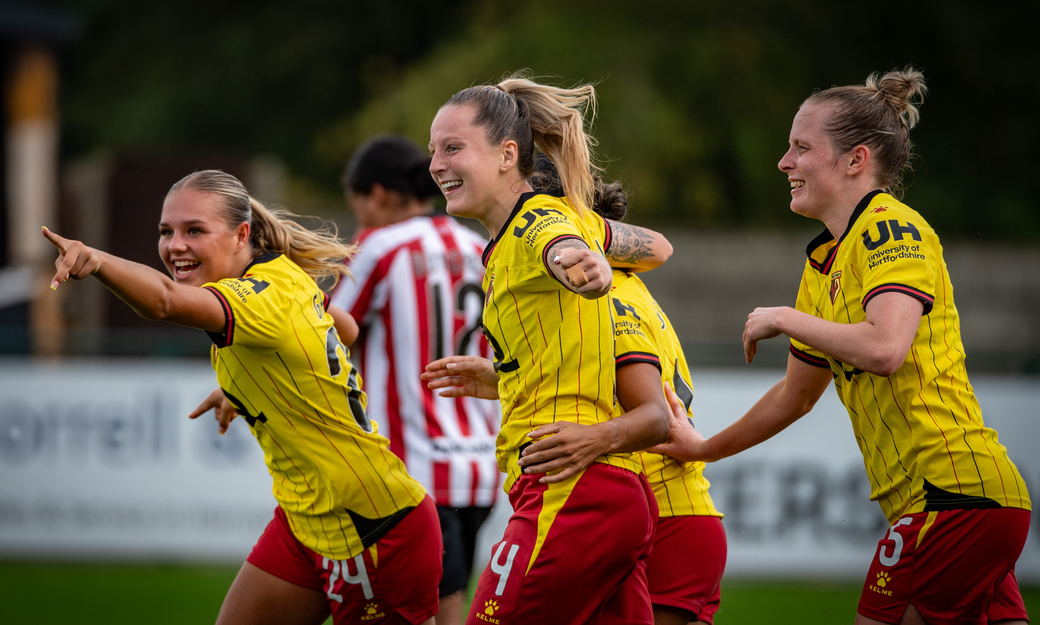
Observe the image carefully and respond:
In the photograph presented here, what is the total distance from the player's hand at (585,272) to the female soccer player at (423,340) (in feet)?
6.95

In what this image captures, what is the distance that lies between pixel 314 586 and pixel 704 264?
420 inches

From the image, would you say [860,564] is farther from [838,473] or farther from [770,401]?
[770,401]

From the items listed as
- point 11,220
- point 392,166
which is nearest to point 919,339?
point 392,166

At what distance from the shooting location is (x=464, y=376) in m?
3.54

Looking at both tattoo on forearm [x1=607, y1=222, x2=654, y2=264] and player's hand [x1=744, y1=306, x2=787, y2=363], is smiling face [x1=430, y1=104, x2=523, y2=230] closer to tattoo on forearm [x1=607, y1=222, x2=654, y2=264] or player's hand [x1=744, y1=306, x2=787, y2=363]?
tattoo on forearm [x1=607, y1=222, x2=654, y2=264]

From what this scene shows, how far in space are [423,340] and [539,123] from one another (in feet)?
5.67

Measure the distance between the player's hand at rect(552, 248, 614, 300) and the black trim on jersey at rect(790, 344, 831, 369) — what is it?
1092 mm

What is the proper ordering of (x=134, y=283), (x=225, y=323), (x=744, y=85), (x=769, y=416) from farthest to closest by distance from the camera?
(x=744, y=85)
(x=769, y=416)
(x=225, y=323)
(x=134, y=283)

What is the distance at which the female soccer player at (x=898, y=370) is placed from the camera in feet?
10.0

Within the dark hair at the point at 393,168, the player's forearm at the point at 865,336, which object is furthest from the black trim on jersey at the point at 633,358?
the dark hair at the point at 393,168

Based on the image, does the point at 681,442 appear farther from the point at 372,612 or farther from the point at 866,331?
the point at 372,612

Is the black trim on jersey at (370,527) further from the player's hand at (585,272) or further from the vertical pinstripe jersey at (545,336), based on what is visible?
the player's hand at (585,272)

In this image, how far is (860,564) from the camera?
8391 millimetres

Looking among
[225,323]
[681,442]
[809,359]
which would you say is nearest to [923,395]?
[809,359]
